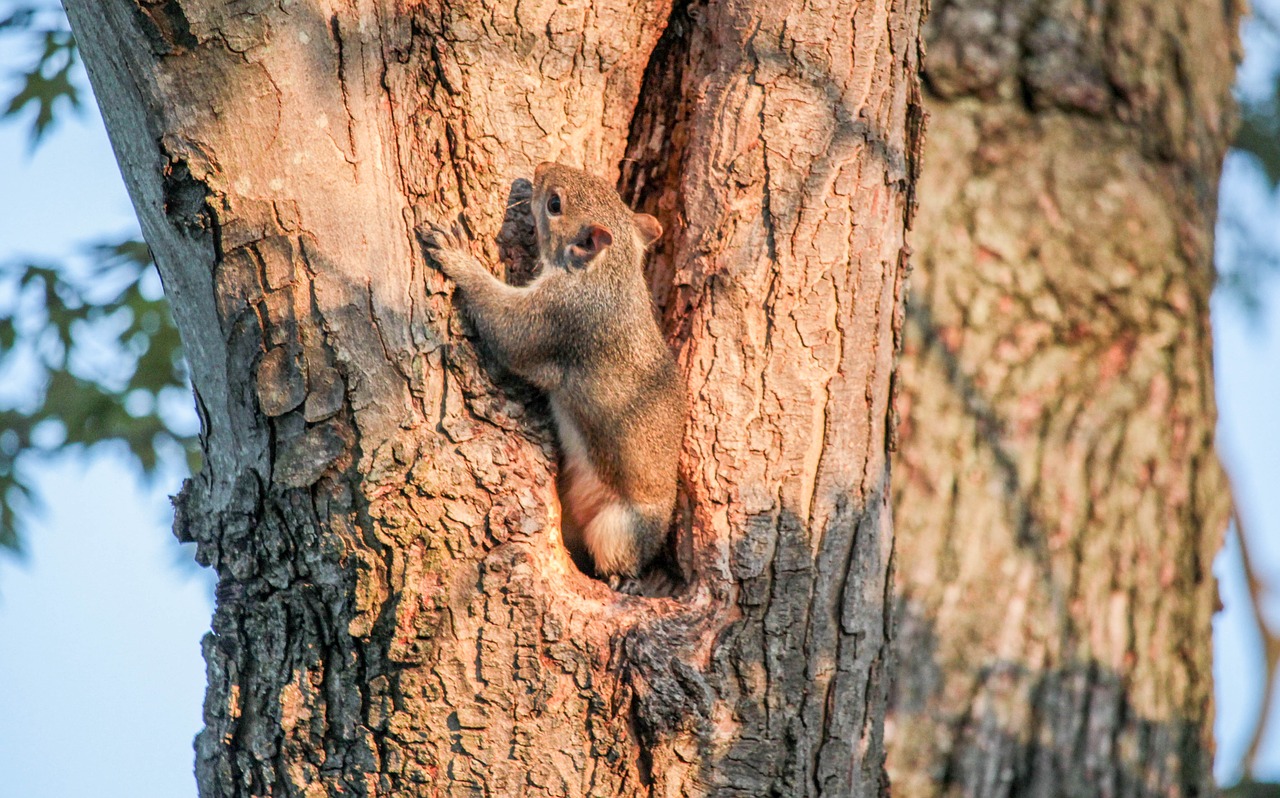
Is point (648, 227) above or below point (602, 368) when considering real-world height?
above

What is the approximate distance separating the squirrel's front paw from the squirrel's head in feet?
1.22

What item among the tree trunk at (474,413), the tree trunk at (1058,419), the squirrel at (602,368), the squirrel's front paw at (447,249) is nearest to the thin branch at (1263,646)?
the tree trunk at (1058,419)

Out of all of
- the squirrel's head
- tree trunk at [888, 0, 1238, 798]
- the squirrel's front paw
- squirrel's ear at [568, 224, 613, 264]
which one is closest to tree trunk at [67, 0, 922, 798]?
the squirrel's front paw

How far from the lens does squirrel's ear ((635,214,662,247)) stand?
10.7 feet

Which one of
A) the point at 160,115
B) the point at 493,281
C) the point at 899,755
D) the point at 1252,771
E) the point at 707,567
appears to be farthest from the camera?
the point at 1252,771

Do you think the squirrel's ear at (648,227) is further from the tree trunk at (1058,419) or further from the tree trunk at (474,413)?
the tree trunk at (1058,419)

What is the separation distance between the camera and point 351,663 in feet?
7.84

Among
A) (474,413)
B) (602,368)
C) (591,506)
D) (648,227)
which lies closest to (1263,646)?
(591,506)

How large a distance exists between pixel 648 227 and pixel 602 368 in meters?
0.45

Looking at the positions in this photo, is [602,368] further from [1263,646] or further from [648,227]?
[1263,646]

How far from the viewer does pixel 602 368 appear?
3402 mm

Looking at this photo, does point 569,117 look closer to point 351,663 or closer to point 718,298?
point 718,298

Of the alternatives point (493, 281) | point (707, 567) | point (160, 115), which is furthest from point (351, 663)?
point (160, 115)

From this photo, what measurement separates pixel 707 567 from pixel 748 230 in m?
0.82
